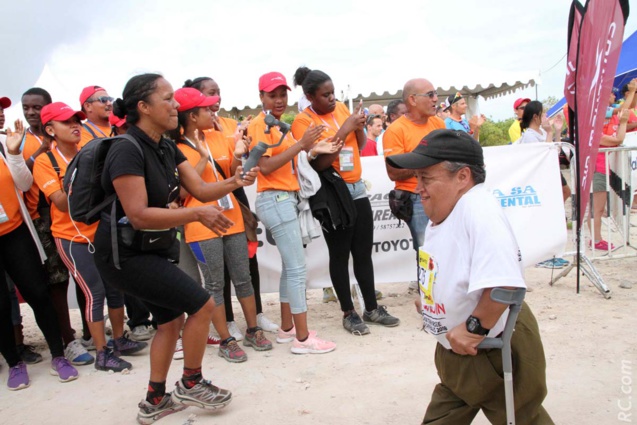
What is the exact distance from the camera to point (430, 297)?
91.0 inches


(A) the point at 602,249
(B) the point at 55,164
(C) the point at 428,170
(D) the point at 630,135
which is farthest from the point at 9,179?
(D) the point at 630,135

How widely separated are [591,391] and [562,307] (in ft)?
6.33

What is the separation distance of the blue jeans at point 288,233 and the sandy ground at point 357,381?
545mm

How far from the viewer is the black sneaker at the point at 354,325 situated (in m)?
5.01

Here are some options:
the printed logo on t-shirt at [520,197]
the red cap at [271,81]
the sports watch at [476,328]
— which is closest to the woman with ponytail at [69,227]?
the red cap at [271,81]

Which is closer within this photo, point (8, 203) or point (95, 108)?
point (8, 203)

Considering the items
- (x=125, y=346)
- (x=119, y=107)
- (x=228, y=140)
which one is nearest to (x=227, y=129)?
(x=228, y=140)

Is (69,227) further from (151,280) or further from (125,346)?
(151,280)

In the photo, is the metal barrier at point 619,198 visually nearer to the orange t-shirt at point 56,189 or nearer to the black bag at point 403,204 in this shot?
the black bag at point 403,204

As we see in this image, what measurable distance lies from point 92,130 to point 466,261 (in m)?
4.06

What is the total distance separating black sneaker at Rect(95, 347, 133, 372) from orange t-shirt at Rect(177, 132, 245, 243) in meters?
1.16

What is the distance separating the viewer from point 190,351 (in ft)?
11.5

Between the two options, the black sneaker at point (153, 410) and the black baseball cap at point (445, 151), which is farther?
the black sneaker at point (153, 410)

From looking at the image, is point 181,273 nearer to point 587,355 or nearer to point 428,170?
point 428,170
